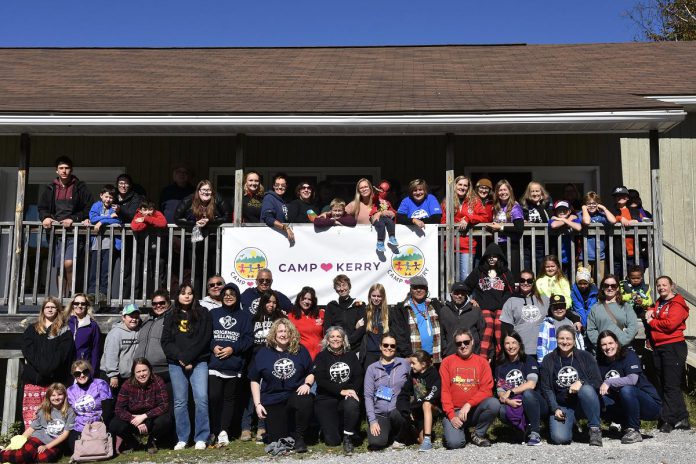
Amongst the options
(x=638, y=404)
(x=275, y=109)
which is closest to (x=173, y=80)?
(x=275, y=109)

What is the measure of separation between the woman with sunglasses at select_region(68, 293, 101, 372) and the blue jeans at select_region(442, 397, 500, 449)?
3657mm

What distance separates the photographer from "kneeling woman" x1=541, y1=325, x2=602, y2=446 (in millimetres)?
7047

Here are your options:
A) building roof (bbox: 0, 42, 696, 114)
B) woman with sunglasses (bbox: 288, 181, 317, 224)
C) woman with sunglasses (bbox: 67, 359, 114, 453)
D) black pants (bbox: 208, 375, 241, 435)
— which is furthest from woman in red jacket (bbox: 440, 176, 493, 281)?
woman with sunglasses (bbox: 67, 359, 114, 453)

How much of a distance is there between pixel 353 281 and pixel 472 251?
138 cm

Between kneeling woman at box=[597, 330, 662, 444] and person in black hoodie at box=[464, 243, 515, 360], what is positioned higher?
person in black hoodie at box=[464, 243, 515, 360]

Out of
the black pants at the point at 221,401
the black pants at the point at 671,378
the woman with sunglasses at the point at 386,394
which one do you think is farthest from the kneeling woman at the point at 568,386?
the black pants at the point at 221,401

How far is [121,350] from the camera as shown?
7.73m

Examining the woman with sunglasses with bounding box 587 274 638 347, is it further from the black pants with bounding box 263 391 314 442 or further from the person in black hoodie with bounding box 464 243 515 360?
the black pants with bounding box 263 391 314 442

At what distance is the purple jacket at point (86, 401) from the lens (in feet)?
24.0

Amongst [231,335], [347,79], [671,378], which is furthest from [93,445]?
[347,79]

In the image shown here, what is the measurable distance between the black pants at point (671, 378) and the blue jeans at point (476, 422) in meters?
1.80

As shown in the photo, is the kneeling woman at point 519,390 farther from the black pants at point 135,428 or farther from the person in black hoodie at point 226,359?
the black pants at point 135,428

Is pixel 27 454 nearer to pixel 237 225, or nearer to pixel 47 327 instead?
pixel 47 327

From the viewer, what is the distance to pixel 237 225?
877cm
